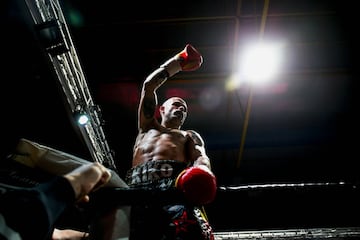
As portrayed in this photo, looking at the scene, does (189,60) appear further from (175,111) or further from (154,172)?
(154,172)

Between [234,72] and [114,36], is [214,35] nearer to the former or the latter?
[234,72]

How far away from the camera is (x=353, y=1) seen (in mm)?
3635

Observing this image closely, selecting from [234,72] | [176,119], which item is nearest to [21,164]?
[176,119]

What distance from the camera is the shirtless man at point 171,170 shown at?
1227 mm

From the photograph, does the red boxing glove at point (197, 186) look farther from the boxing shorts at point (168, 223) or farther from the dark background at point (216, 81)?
the dark background at point (216, 81)

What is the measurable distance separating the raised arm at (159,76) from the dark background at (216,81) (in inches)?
45.4

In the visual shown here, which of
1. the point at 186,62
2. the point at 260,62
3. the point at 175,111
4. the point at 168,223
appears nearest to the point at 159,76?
the point at 186,62

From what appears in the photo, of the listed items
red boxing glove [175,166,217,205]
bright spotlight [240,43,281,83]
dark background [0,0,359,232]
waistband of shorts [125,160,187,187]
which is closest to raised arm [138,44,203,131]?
waistband of shorts [125,160,187,187]

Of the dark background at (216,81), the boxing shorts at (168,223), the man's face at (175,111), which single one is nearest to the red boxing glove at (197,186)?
the boxing shorts at (168,223)

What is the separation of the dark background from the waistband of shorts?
47.2 inches

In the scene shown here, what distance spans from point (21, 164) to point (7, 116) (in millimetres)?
2148

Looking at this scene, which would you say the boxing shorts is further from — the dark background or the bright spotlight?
the bright spotlight

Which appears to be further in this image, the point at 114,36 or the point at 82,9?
the point at 114,36

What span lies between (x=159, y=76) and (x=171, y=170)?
830 millimetres
